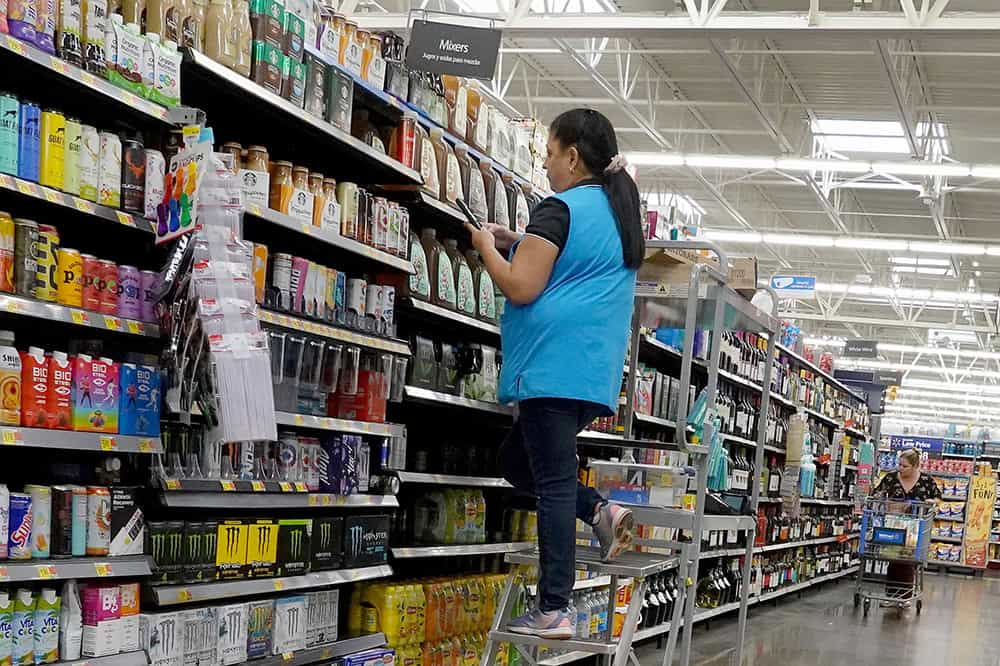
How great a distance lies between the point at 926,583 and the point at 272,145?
48.9 ft

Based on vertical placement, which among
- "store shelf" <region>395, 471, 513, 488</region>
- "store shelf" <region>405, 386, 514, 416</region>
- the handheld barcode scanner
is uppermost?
the handheld barcode scanner

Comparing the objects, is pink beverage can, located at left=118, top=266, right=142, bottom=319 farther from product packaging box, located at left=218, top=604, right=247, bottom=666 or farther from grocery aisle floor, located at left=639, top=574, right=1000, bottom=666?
grocery aisle floor, located at left=639, top=574, right=1000, bottom=666

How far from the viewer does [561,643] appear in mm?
3480

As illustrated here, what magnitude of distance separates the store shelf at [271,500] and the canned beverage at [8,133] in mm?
566

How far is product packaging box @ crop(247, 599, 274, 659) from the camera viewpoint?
11.9 feet

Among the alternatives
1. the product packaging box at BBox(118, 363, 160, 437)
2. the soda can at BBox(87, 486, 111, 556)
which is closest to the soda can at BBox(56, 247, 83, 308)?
the product packaging box at BBox(118, 363, 160, 437)

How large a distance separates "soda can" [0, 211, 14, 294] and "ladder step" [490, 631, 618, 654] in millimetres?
1828

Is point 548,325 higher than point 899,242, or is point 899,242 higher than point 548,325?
point 899,242

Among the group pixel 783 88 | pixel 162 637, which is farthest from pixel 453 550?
pixel 783 88

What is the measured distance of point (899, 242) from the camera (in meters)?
18.9

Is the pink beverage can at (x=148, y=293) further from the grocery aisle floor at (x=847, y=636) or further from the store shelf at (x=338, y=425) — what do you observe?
the grocery aisle floor at (x=847, y=636)

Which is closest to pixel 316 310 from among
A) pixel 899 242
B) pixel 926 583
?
pixel 926 583

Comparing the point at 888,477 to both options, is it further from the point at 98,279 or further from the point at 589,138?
the point at 98,279

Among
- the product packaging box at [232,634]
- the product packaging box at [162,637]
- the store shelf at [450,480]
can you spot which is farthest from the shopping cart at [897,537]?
the product packaging box at [162,637]
